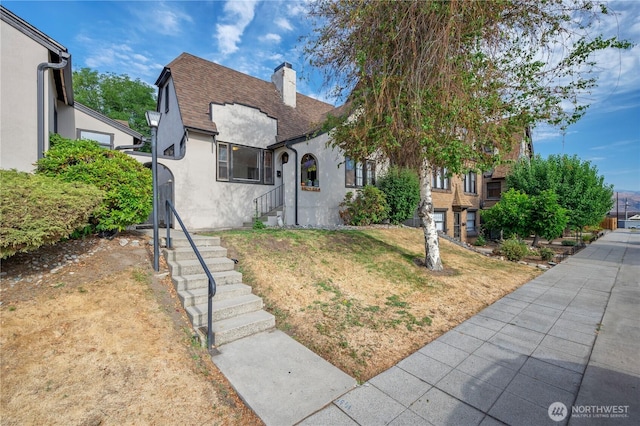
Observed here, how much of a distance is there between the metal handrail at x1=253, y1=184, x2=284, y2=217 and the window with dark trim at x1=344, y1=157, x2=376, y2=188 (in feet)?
11.4

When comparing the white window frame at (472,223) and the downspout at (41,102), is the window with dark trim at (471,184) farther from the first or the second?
the downspout at (41,102)

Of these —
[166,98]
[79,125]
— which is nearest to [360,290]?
[79,125]

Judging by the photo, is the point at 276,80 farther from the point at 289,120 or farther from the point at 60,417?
the point at 60,417

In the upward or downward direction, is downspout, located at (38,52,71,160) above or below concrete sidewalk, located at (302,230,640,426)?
above

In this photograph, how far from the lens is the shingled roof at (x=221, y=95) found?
10.8 meters

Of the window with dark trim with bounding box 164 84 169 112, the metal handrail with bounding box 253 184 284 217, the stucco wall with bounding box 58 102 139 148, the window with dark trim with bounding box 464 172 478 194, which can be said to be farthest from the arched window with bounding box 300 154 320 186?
the window with dark trim with bounding box 464 172 478 194

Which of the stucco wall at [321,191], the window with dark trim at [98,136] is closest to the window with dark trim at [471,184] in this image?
the stucco wall at [321,191]

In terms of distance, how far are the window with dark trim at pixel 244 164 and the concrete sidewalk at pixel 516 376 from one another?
979cm

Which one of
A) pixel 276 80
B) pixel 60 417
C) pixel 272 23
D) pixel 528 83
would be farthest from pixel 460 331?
pixel 276 80

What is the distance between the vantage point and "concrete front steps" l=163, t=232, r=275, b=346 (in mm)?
3812

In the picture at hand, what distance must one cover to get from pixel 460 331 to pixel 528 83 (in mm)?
5913

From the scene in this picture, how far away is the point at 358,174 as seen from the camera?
47.0 ft

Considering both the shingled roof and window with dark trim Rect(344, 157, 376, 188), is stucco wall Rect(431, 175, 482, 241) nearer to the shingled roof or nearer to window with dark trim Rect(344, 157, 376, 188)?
window with dark trim Rect(344, 157, 376, 188)

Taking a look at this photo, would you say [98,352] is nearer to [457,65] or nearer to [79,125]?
[457,65]
